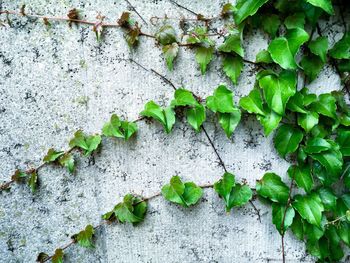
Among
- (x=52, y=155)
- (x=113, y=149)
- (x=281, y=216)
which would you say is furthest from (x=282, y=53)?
(x=52, y=155)

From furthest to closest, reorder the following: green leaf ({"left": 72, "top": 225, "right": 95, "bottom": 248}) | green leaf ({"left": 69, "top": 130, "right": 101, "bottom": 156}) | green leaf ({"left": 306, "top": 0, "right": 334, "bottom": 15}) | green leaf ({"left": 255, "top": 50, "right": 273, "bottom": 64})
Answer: green leaf ({"left": 72, "top": 225, "right": 95, "bottom": 248}) → green leaf ({"left": 69, "top": 130, "right": 101, "bottom": 156}) → green leaf ({"left": 255, "top": 50, "right": 273, "bottom": 64}) → green leaf ({"left": 306, "top": 0, "right": 334, "bottom": 15})

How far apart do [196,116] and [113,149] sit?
39cm

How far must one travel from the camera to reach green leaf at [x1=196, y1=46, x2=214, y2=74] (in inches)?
53.7

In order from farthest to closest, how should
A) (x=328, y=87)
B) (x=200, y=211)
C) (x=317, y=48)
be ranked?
(x=200, y=211) < (x=328, y=87) < (x=317, y=48)

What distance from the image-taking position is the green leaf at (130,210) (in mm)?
1521

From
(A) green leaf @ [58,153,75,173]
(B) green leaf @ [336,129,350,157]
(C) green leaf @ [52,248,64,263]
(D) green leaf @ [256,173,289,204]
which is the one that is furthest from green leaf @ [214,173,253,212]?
(C) green leaf @ [52,248,64,263]

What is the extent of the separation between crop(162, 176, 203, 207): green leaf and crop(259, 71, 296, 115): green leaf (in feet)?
1.55

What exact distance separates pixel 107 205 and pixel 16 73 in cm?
67

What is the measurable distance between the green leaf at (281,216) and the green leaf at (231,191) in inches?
4.8

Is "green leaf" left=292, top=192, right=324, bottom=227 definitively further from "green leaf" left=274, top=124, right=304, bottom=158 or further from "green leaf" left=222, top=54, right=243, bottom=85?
"green leaf" left=222, top=54, right=243, bottom=85

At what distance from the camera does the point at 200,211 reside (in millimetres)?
1567

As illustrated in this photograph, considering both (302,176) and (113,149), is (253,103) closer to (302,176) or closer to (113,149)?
(302,176)

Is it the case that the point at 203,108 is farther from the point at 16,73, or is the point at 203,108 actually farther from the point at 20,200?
the point at 20,200

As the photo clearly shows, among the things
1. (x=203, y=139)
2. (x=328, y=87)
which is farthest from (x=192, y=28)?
(x=328, y=87)
